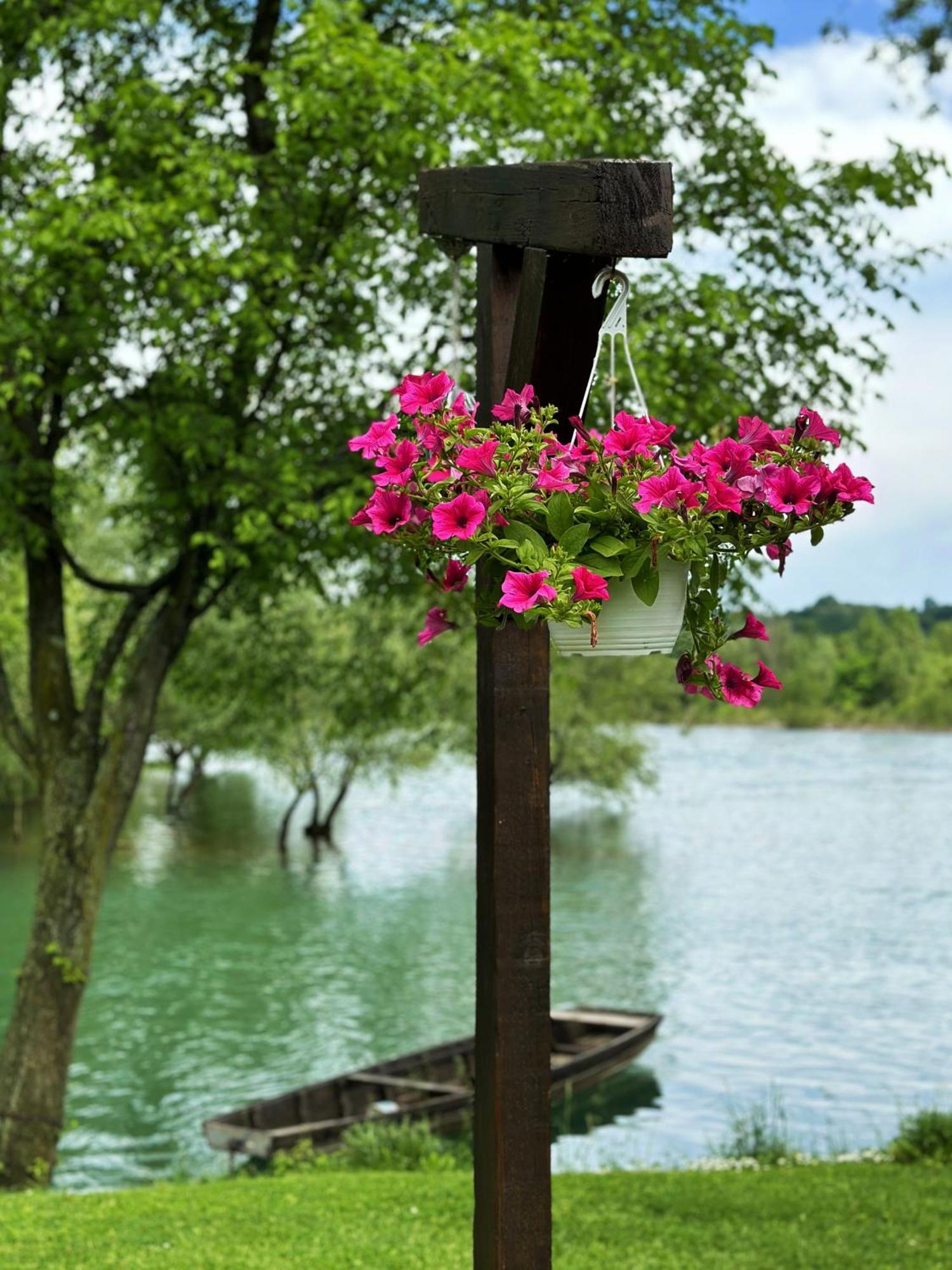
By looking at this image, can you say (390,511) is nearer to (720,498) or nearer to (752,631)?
(720,498)

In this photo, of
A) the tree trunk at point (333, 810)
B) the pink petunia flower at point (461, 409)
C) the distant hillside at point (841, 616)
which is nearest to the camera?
the pink petunia flower at point (461, 409)

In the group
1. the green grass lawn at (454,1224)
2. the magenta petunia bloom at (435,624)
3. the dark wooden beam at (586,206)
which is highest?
the dark wooden beam at (586,206)

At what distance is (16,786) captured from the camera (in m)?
31.6

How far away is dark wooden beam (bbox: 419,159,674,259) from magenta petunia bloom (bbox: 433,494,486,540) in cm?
68

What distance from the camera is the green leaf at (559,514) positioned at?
2.83m

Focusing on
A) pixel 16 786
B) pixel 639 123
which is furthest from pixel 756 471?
pixel 16 786

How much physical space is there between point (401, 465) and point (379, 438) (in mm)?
98

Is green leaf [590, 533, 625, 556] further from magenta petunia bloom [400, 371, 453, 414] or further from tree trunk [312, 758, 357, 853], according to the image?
tree trunk [312, 758, 357, 853]

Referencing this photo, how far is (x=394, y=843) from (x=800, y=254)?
90.4ft

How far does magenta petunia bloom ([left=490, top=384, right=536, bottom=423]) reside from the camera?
9.72 ft

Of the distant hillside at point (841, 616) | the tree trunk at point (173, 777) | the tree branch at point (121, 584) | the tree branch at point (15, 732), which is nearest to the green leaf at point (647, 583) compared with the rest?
the tree branch at point (121, 584)

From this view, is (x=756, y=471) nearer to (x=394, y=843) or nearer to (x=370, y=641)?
(x=370, y=641)

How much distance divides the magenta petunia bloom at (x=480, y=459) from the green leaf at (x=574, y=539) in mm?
183

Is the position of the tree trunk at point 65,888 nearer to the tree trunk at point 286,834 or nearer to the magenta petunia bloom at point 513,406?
the magenta petunia bloom at point 513,406
